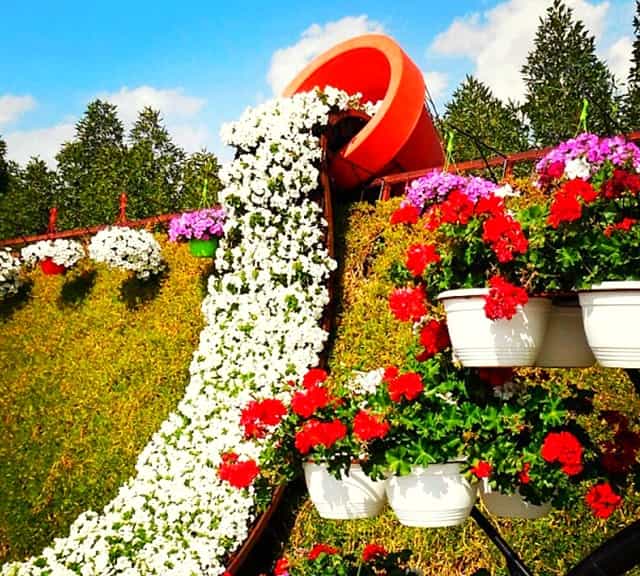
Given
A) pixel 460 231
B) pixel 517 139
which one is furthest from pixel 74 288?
pixel 517 139

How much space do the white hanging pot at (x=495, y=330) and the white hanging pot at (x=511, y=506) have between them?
463 mm

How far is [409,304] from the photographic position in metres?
2.03

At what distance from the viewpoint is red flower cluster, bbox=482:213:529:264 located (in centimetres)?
182

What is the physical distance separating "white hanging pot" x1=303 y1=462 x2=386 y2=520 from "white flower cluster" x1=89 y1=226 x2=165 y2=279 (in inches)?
161

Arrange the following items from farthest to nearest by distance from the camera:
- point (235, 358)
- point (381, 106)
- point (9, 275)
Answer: point (9, 275) < point (381, 106) < point (235, 358)

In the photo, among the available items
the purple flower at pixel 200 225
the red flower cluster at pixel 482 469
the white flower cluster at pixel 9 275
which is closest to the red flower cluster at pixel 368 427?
the red flower cluster at pixel 482 469

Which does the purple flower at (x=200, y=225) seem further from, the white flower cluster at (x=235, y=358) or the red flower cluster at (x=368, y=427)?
the red flower cluster at (x=368, y=427)

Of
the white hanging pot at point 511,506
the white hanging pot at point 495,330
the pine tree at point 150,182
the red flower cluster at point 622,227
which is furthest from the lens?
the pine tree at point 150,182

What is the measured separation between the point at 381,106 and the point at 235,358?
63.4 inches

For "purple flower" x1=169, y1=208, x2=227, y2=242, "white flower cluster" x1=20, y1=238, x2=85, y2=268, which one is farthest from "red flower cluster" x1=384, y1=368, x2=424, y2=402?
"white flower cluster" x1=20, y1=238, x2=85, y2=268

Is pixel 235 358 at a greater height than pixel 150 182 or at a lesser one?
lesser

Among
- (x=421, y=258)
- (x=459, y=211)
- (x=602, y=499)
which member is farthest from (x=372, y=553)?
(x=459, y=211)

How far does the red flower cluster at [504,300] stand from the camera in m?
1.77

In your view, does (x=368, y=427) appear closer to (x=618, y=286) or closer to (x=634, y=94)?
(x=618, y=286)
